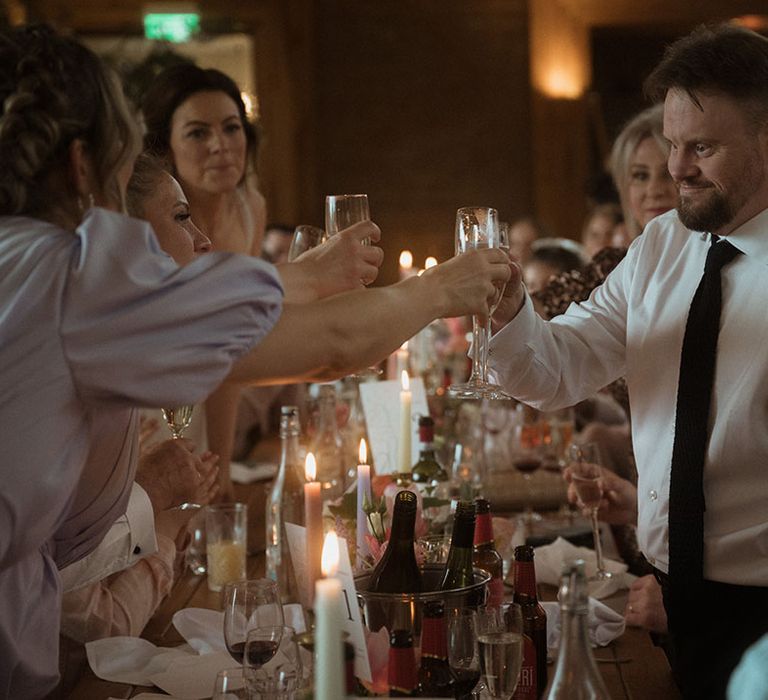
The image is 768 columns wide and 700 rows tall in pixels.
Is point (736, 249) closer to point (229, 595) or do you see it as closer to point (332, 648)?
point (229, 595)

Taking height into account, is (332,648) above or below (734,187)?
below

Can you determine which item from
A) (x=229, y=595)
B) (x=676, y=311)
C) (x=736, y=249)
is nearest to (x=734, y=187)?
(x=736, y=249)

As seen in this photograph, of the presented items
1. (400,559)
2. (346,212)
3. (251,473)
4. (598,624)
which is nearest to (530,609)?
(400,559)

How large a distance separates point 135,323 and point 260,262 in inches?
7.1

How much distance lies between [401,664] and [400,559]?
1.09 ft

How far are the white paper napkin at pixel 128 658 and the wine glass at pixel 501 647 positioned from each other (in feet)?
1.89

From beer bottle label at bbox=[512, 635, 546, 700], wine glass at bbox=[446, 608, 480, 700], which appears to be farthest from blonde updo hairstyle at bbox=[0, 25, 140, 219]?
beer bottle label at bbox=[512, 635, 546, 700]

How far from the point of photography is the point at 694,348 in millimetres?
1891

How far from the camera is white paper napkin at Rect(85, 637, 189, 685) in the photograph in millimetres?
1651

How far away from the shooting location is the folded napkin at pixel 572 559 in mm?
2016

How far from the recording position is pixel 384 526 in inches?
71.4

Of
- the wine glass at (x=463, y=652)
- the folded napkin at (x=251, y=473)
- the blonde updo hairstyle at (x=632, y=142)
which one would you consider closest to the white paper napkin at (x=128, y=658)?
the wine glass at (x=463, y=652)

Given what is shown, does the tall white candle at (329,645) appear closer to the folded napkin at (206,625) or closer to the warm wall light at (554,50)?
the folded napkin at (206,625)

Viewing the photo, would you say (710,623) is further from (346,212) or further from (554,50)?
(554,50)
